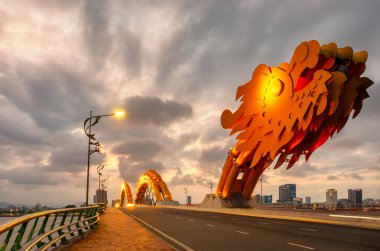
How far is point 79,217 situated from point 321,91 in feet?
98.4

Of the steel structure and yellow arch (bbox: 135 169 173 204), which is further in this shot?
yellow arch (bbox: 135 169 173 204)

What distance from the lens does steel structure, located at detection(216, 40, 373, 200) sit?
139ft

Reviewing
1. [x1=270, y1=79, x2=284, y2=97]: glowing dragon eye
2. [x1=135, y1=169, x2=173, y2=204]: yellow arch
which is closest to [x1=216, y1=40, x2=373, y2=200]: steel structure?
[x1=270, y1=79, x2=284, y2=97]: glowing dragon eye

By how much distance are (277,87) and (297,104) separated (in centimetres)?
450

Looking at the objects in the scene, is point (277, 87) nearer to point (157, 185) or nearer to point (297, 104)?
point (297, 104)

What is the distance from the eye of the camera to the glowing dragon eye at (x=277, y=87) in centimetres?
4744

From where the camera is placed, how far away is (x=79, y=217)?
18.0 meters

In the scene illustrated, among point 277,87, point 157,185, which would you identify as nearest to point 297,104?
point 277,87

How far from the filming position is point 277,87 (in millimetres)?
48062

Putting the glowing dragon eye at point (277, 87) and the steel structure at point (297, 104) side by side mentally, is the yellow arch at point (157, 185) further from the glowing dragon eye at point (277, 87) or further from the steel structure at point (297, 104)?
the glowing dragon eye at point (277, 87)

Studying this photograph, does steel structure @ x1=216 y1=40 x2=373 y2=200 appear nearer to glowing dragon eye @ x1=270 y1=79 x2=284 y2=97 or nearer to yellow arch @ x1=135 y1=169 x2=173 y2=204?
glowing dragon eye @ x1=270 y1=79 x2=284 y2=97

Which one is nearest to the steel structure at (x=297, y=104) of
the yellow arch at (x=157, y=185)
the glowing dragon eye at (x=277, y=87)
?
the glowing dragon eye at (x=277, y=87)

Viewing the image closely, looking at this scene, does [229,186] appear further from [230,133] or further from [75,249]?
[75,249]

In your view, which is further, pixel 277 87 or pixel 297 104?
pixel 277 87
